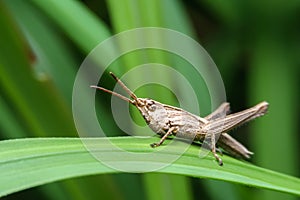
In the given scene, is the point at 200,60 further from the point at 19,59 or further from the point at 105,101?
the point at 19,59

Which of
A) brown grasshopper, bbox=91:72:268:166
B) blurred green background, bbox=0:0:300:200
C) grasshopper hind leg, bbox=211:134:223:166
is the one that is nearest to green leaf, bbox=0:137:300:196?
grasshopper hind leg, bbox=211:134:223:166

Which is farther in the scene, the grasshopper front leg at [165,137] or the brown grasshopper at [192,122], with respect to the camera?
the brown grasshopper at [192,122]

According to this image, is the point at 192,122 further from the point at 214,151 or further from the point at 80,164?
the point at 80,164

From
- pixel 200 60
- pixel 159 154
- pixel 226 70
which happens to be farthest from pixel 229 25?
pixel 159 154

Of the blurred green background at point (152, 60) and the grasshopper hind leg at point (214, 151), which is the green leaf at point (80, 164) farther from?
the blurred green background at point (152, 60)

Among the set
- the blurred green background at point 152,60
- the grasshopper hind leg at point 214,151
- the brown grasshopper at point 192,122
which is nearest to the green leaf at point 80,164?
the grasshopper hind leg at point 214,151

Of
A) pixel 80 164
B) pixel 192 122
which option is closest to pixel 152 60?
pixel 192 122
